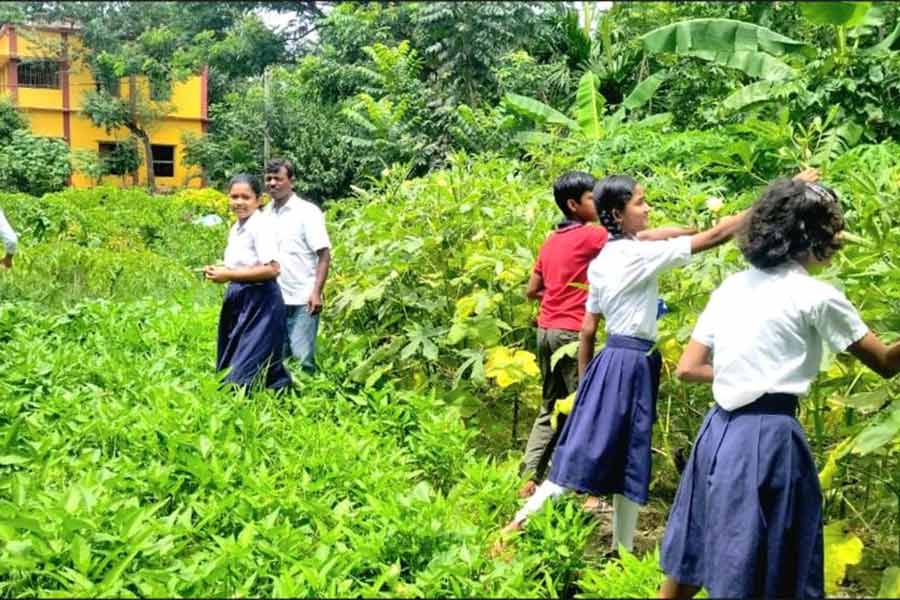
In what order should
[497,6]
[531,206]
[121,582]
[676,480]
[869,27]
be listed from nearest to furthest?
[121,582] → [676,480] → [531,206] → [869,27] → [497,6]

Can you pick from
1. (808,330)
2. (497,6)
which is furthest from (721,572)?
(497,6)

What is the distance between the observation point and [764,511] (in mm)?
2391

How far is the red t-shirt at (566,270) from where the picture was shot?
382 centimetres

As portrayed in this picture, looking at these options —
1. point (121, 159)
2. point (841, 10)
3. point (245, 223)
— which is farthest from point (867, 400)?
point (121, 159)

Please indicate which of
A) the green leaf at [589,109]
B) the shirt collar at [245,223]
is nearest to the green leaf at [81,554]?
the shirt collar at [245,223]

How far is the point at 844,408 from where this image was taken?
3100mm

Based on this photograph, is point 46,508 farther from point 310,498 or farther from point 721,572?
point 721,572

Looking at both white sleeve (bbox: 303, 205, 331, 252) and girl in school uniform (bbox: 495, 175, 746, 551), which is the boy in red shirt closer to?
girl in school uniform (bbox: 495, 175, 746, 551)

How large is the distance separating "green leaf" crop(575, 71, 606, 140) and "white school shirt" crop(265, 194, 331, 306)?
613 centimetres

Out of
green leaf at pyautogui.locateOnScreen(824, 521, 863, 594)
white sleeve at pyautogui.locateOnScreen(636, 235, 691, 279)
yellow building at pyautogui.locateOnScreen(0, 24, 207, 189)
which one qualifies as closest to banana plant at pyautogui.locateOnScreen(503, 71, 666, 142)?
white sleeve at pyautogui.locateOnScreen(636, 235, 691, 279)

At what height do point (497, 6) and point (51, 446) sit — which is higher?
point (497, 6)

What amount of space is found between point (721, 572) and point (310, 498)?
1.51m

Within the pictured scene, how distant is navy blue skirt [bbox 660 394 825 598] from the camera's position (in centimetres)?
235

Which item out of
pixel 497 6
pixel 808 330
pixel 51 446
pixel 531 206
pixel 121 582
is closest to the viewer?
pixel 808 330
